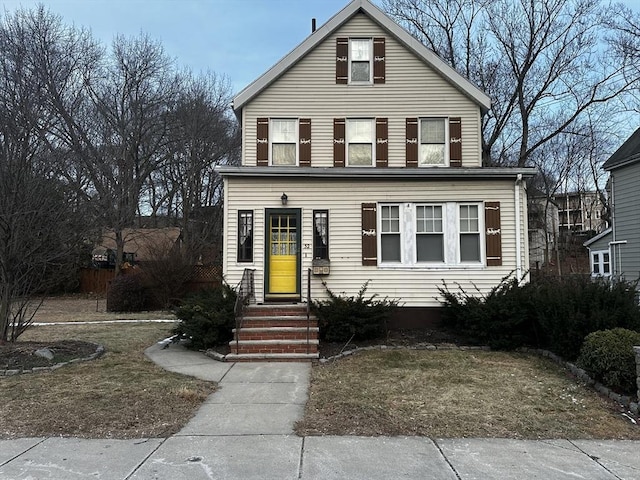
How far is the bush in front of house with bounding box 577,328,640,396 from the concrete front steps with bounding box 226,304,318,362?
4682 millimetres

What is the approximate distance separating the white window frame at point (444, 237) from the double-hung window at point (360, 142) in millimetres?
1387

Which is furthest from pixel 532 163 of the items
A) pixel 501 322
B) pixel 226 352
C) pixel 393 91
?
pixel 226 352

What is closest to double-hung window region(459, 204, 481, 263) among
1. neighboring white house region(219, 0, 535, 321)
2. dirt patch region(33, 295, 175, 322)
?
neighboring white house region(219, 0, 535, 321)

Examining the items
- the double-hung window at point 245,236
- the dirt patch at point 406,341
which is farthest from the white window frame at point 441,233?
the double-hung window at point 245,236

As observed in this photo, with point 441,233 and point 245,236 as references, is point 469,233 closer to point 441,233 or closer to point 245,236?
point 441,233

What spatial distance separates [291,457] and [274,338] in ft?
17.5

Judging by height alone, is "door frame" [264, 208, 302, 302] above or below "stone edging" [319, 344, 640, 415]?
above

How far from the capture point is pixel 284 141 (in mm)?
12648

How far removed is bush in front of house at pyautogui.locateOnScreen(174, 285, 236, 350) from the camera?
10.1 m

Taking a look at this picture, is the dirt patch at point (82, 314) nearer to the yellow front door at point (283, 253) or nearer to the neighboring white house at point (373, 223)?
the yellow front door at point (283, 253)

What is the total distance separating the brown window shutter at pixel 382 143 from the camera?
41.1 ft

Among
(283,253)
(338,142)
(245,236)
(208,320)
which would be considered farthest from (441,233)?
(208,320)

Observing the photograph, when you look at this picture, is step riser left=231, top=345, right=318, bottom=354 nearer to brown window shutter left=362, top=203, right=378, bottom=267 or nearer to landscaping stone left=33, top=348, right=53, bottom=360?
brown window shutter left=362, top=203, right=378, bottom=267

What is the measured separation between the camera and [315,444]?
195 inches
